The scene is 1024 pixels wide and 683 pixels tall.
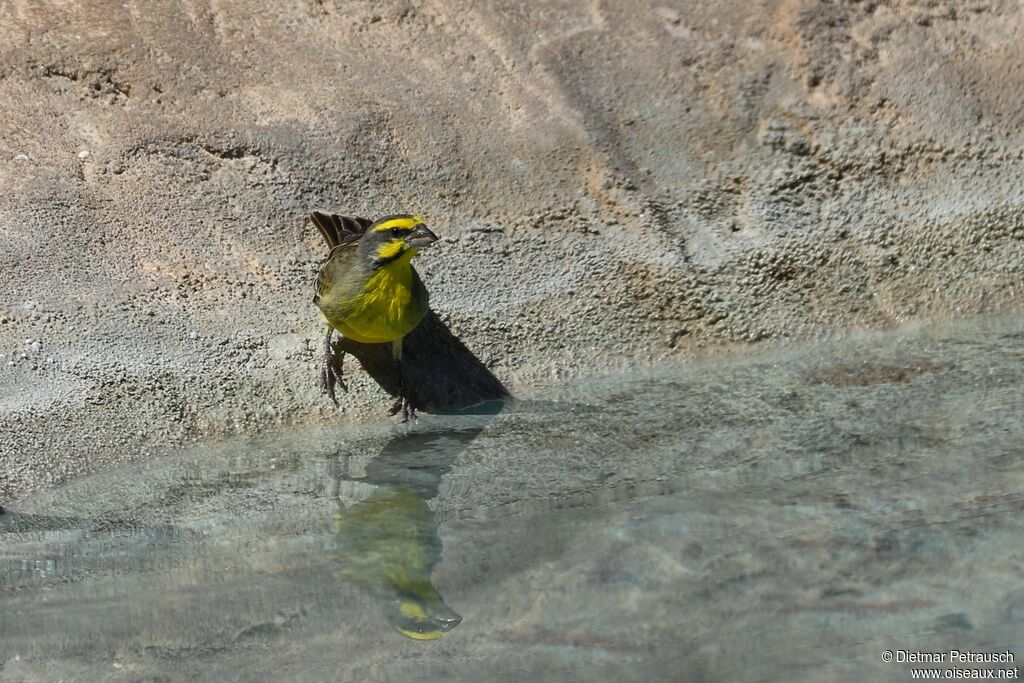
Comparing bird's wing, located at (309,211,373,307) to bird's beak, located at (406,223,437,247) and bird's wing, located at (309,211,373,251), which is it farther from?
bird's beak, located at (406,223,437,247)

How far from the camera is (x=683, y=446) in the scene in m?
5.23

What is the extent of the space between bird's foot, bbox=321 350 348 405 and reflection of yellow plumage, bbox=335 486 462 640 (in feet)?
2.79

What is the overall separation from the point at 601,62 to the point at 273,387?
8.59 ft

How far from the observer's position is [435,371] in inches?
238

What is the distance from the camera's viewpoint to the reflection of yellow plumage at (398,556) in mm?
3898

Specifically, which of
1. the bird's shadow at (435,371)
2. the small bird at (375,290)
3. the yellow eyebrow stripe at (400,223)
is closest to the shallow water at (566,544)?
the bird's shadow at (435,371)

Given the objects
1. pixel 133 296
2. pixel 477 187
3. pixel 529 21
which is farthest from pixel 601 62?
pixel 133 296

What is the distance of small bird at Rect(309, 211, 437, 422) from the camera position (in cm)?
562

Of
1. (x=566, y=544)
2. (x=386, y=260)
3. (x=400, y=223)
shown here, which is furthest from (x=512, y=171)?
(x=566, y=544)

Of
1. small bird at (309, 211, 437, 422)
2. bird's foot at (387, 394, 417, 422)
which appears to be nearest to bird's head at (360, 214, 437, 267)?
small bird at (309, 211, 437, 422)

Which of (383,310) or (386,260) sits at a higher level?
(386,260)

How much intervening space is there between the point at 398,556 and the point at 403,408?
150cm

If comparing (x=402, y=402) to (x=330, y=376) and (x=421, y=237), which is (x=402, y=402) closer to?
(x=330, y=376)

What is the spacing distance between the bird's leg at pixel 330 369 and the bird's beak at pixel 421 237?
56 cm
